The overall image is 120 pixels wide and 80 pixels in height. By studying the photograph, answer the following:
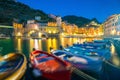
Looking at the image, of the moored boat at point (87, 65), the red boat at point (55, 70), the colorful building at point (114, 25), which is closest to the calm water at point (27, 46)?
the moored boat at point (87, 65)

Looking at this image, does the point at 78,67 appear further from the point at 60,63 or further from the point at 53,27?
the point at 53,27

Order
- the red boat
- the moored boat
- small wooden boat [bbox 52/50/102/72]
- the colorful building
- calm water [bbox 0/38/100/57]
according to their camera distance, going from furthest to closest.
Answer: the colorful building
calm water [bbox 0/38/100/57]
small wooden boat [bbox 52/50/102/72]
the moored boat
the red boat

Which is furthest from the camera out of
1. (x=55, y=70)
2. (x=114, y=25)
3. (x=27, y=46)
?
(x=114, y=25)

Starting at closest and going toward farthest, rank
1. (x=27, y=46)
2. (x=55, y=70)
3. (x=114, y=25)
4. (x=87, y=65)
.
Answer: (x=55, y=70), (x=87, y=65), (x=27, y=46), (x=114, y=25)

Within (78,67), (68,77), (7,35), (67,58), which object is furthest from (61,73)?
(7,35)

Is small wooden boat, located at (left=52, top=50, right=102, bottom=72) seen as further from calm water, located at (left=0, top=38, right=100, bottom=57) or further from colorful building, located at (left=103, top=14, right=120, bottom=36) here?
colorful building, located at (left=103, top=14, right=120, bottom=36)

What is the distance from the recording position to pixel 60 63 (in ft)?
31.1

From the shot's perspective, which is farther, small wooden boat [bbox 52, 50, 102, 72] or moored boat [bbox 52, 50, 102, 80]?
small wooden boat [bbox 52, 50, 102, 72]

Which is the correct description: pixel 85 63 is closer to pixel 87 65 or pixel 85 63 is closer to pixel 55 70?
pixel 87 65

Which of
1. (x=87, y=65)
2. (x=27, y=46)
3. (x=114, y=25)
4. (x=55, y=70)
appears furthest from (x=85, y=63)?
(x=114, y=25)

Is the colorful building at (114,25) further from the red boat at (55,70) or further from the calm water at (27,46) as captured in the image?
the red boat at (55,70)

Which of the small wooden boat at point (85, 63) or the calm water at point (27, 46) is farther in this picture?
the calm water at point (27, 46)

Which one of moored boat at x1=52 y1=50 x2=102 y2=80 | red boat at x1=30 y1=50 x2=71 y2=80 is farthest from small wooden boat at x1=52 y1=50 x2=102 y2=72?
red boat at x1=30 y1=50 x2=71 y2=80

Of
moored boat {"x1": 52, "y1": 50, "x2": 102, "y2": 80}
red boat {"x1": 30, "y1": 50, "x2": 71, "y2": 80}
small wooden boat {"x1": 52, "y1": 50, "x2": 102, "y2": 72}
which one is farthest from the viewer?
small wooden boat {"x1": 52, "y1": 50, "x2": 102, "y2": 72}
